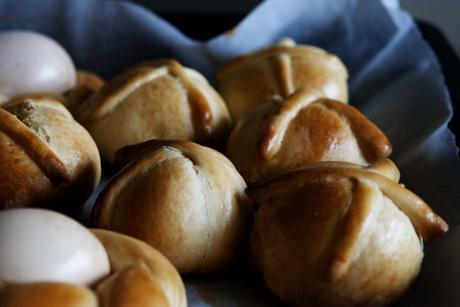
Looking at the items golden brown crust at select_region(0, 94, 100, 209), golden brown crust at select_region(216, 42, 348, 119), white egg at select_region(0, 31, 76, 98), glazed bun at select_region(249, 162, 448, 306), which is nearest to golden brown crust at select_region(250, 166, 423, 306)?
glazed bun at select_region(249, 162, 448, 306)

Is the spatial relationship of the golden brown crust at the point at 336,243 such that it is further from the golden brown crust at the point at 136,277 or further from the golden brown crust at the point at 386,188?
the golden brown crust at the point at 136,277

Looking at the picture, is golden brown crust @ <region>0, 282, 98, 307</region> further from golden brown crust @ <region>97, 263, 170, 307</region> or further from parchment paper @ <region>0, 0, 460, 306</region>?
parchment paper @ <region>0, 0, 460, 306</region>

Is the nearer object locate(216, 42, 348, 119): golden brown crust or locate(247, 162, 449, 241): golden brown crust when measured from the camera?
locate(247, 162, 449, 241): golden brown crust

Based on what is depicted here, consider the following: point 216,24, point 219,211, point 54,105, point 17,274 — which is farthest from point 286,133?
point 216,24

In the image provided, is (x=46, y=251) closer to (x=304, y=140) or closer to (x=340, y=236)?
(x=340, y=236)

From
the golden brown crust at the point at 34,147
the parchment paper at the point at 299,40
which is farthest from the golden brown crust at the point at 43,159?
the parchment paper at the point at 299,40

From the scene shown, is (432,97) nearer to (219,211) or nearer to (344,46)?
(344,46)

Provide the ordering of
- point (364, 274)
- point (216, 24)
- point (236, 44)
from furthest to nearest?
point (216, 24) → point (236, 44) → point (364, 274)
